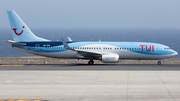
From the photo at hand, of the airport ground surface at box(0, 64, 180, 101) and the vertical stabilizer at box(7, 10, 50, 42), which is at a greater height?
the vertical stabilizer at box(7, 10, 50, 42)

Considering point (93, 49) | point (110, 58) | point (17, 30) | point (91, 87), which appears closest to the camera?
point (91, 87)

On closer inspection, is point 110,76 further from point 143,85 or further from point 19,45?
point 19,45

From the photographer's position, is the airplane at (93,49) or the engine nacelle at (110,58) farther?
the airplane at (93,49)

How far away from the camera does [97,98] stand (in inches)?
800

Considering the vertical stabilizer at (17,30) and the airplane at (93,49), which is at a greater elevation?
the vertical stabilizer at (17,30)

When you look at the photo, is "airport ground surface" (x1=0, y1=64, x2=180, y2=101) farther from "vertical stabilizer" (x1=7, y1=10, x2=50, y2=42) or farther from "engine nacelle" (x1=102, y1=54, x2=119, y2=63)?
"vertical stabilizer" (x1=7, y1=10, x2=50, y2=42)

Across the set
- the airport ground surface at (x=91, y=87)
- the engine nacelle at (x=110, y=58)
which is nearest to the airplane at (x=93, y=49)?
the engine nacelle at (x=110, y=58)

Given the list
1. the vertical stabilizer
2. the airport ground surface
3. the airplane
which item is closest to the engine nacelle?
the airplane

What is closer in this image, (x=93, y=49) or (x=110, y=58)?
(x=110, y=58)

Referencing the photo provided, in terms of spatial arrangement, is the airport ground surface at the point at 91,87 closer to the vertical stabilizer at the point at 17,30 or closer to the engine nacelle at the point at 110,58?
the engine nacelle at the point at 110,58

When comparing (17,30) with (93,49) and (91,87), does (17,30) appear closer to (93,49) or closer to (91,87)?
(93,49)

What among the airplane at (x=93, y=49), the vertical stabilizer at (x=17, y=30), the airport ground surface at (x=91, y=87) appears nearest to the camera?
the airport ground surface at (x=91, y=87)

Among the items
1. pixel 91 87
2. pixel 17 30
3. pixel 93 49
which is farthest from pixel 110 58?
pixel 91 87

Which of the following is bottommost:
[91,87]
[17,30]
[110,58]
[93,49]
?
[91,87]
